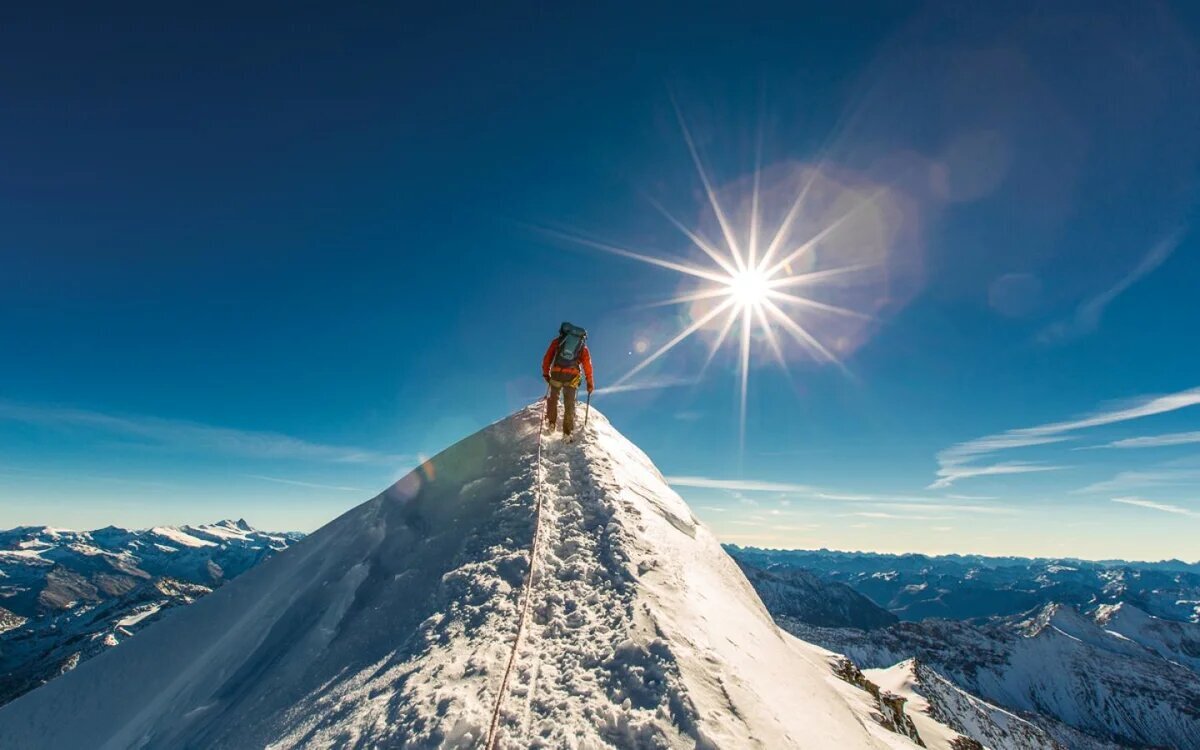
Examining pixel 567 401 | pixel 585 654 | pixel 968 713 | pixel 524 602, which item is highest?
pixel 567 401

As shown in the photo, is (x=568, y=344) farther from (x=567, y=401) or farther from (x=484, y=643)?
(x=484, y=643)

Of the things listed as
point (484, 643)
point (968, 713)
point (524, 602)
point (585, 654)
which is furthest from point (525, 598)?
point (968, 713)

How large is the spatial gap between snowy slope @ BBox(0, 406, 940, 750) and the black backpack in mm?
Answer: 2618

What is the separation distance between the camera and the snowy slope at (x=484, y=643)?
695 cm

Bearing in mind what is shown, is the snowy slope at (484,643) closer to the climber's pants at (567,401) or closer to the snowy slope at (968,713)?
the climber's pants at (567,401)

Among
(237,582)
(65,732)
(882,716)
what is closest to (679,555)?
(882,716)

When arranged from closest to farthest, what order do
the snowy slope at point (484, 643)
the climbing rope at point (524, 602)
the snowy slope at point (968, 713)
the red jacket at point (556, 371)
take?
the climbing rope at point (524, 602), the snowy slope at point (484, 643), the red jacket at point (556, 371), the snowy slope at point (968, 713)

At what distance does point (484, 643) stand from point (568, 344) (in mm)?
10320

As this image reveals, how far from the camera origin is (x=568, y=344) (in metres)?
17.0

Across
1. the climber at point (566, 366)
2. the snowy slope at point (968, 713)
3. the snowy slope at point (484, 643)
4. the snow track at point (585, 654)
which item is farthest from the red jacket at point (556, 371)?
the snowy slope at point (968, 713)

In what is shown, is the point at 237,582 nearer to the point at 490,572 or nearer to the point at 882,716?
the point at 490,572

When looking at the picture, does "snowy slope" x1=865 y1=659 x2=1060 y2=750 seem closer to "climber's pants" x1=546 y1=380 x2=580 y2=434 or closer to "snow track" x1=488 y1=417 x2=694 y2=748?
"climber's pants" x1=546 y1=380 x2=580 y2=434

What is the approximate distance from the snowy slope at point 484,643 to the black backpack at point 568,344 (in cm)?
262

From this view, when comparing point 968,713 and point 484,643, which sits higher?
point 484,643
